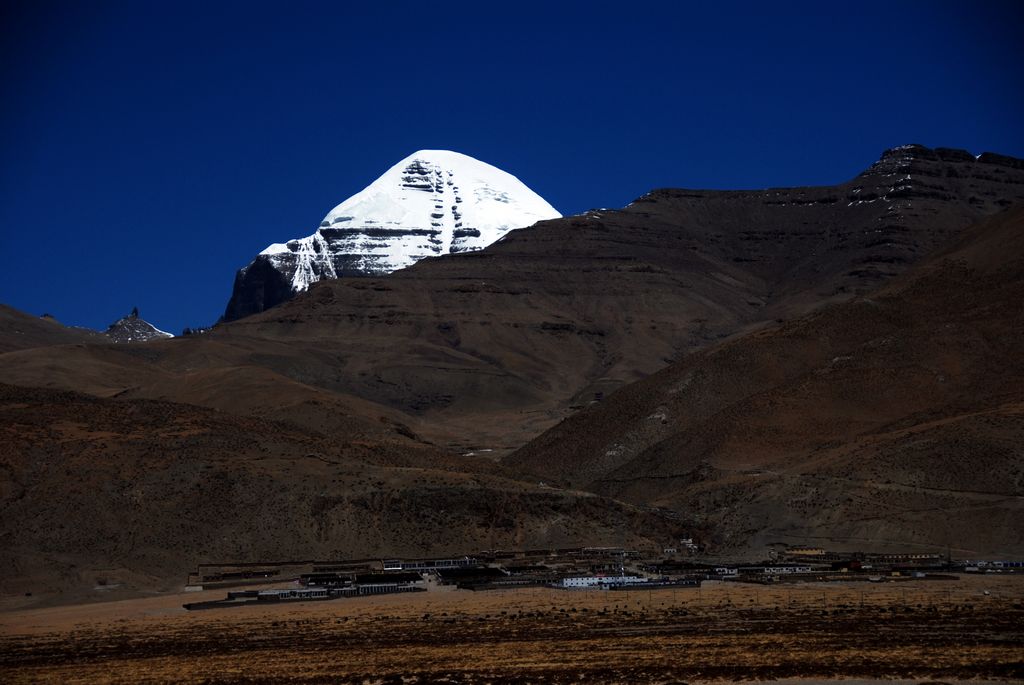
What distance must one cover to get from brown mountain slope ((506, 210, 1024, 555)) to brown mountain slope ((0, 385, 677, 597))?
14529 millimetres

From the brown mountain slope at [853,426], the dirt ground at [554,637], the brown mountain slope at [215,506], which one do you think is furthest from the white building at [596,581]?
the brown mountain slope at [853,426]

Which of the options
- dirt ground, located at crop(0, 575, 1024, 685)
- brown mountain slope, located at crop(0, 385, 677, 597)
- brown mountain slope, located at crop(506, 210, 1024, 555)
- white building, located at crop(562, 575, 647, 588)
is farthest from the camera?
brown mountain slope, located at crop(506, 210, 1024, 555)

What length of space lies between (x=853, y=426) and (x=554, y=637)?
8443 centimetres

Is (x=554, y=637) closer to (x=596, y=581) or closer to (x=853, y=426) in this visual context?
(x=596, y=581)

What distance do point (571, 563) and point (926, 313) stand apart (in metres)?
79.0

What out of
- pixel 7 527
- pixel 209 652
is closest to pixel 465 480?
pixel 7 527

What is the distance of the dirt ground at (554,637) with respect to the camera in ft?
200

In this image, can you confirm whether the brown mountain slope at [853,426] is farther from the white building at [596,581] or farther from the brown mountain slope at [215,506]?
the white building at [596,581]

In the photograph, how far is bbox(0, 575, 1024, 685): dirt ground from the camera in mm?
60812

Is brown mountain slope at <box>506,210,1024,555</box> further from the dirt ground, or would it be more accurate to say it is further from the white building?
the white building

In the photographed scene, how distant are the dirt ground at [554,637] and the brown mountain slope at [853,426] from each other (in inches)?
1023

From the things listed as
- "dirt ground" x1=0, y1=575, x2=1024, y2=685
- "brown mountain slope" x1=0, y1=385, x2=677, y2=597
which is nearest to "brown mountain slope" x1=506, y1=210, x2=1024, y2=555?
"brown mountain slope" x1=0, y1=385, x2=677, y2=597

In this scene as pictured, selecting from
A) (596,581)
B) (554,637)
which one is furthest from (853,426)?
(554,637)

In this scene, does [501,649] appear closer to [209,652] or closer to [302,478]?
[209,652]
